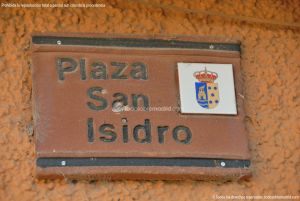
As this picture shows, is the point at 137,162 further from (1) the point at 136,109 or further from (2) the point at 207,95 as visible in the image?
(2) the point at 207,95

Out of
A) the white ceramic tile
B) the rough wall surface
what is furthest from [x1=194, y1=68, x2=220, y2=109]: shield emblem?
the rough wall surface

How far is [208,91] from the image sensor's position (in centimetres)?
211

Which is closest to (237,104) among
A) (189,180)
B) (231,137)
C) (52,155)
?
(231,137)

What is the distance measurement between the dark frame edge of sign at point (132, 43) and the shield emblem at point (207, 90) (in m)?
0.08

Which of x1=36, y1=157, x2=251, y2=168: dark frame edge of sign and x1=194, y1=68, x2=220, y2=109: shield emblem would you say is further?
x1=194, y1=68, x2=220, y2=109: shield emblem

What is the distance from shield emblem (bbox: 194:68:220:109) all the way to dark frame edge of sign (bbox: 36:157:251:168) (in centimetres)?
14

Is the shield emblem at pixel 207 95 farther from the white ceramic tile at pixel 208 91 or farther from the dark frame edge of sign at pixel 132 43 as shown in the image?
the dark frame edge of sign at pixel 132 43

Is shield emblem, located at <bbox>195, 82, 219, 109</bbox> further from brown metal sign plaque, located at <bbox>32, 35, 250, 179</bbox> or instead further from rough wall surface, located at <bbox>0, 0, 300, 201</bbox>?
rough wall surface, located at <bbox>0, 0, 300, 201</bbox>

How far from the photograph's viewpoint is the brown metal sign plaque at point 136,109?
6.56ft

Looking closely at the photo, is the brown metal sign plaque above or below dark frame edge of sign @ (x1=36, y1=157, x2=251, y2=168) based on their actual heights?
above

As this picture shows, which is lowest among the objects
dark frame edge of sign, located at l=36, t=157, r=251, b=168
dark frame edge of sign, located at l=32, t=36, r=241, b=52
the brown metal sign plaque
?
dark frame edge of sign, located at l=36, t=157, r=251, b=168

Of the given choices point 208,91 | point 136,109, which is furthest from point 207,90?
point 136,109

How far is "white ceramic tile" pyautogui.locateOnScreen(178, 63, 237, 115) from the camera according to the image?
6.86 ft

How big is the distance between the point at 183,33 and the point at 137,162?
38 cm
